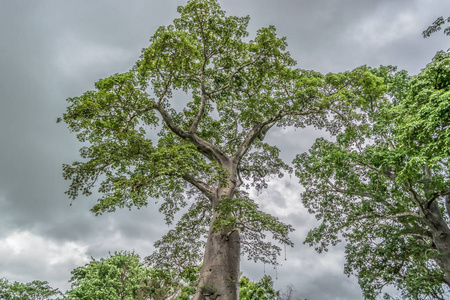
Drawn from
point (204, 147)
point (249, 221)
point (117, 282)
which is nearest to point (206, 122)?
point (204, 147)

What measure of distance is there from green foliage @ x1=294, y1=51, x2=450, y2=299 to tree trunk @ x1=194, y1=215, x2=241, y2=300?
3.26 meters

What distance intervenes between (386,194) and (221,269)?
5.72 meters

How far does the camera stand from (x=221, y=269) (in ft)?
20.1

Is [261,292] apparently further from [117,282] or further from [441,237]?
[117,282]

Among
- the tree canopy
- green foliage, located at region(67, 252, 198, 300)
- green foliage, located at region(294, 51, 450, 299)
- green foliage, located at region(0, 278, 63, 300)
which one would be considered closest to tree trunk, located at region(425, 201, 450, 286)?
green foliage, located at region(294, 51, 450, 299)

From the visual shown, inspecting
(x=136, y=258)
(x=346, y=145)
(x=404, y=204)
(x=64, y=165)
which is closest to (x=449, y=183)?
(x=404, y=204)

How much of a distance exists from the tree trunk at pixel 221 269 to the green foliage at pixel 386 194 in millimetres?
3264

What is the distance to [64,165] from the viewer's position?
7266 millimetres

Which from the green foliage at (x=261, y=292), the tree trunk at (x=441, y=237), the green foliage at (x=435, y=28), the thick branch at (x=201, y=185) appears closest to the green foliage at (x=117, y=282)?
the green foliage at (x=261, y=292)

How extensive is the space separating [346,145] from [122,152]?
6.44 metres

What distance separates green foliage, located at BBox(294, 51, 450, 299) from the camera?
6.29 meters

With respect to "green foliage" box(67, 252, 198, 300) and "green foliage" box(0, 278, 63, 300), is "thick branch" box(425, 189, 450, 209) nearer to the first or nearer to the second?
"green foliage" box(67, 252, 198, 300)

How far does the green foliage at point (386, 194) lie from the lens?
629 cm

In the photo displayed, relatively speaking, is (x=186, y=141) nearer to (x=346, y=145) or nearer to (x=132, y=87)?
(x=132, y=87)
